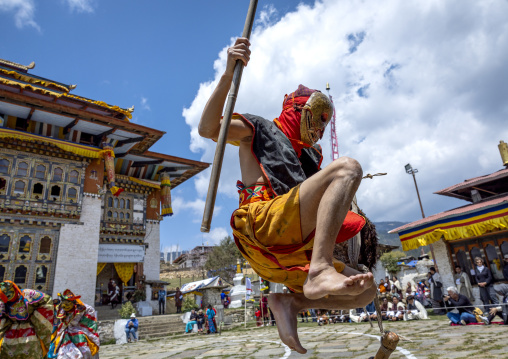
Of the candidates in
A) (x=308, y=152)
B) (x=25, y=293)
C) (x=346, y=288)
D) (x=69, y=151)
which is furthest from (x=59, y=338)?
(x=69, y=151)

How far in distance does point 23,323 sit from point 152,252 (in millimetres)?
17371

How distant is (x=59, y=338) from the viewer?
7164 mm

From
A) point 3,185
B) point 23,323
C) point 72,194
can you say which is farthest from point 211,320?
point 3,185

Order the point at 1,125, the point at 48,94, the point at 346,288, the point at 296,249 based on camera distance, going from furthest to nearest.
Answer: the point at 48,94 < the point at 1,125 < the point at 296,249 < the point at 346,288

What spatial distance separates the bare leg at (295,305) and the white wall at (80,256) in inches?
713

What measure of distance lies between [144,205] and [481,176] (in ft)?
65.4

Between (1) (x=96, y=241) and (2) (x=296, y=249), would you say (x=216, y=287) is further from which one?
(2) (x=296, y=249)

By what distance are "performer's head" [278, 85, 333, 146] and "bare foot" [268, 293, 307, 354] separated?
1.21 meters

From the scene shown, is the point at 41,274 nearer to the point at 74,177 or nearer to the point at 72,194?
the point at 72,194

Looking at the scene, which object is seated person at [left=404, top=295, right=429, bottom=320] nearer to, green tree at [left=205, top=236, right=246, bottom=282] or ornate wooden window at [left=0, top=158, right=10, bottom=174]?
ornate wooden window at [left=0, top=158, right=10, bottom=174]

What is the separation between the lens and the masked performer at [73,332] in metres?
7.03

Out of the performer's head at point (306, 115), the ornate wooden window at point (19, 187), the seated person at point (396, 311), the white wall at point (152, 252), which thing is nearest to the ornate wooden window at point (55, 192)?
the ornate wooden window at point (19, 187)

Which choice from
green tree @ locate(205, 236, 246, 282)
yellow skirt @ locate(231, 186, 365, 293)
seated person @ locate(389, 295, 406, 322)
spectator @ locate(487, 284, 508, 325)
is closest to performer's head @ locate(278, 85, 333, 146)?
yellow skirt @ locate(231, 186, 365, 293)

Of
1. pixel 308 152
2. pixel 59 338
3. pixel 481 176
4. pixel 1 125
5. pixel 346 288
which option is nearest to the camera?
pixel 346 288
